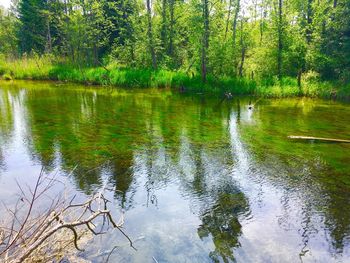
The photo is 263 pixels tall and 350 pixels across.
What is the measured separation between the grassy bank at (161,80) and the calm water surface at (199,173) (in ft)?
17.6

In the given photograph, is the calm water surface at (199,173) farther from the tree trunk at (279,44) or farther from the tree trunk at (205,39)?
the tree trunk at (205,39)

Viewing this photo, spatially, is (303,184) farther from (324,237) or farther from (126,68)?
(126,68)

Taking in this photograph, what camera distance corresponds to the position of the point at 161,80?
22.5 metres

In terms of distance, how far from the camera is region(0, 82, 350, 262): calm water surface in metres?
4.88

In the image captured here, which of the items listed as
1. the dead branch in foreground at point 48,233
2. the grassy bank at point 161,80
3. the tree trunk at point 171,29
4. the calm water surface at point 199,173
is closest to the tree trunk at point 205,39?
the grassy bank at point 161,80

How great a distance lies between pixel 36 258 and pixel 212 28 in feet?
68.0

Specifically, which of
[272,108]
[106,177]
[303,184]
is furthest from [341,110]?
[106,177]

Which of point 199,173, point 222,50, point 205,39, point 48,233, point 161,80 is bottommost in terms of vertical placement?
point 199,173

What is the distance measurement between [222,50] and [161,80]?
4561 mm

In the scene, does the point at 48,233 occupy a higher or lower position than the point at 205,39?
lower

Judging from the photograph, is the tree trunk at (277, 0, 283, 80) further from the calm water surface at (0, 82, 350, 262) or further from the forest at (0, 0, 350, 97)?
the calm water surface at (0, 82, 350, 262)

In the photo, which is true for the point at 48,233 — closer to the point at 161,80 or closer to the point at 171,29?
the point at 161,80

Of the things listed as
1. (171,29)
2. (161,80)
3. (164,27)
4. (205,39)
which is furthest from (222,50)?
(164,27)

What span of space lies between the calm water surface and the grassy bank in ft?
17.6
